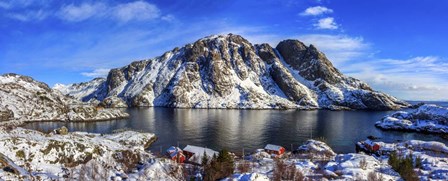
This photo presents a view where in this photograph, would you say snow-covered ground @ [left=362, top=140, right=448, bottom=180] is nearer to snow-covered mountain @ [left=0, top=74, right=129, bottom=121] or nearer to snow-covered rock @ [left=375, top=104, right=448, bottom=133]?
snow-covered rock @ [left=375, top=104, right=448, bottom=133]

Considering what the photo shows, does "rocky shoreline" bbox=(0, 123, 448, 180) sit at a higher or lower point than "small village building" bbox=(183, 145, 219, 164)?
higher

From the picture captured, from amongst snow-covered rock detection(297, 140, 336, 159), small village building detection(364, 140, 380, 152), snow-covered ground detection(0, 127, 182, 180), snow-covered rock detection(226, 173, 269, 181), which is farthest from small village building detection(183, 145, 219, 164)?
small village building detection(364, 140, 380, 152)

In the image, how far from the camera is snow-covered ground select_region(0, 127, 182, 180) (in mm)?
41344

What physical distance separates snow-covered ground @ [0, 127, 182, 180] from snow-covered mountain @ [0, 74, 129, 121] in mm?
123369

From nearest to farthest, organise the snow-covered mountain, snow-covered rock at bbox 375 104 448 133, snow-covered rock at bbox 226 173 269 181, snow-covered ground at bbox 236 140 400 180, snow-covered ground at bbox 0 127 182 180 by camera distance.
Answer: snow-covered rock at bbox 226 173 269 181
snow-covered ground at bbox 0 127 182 180
snow-covered ground at bbox 236 140 400 180
snow-covered rock at bbox 375 104 448 133
the snow-covered mountain

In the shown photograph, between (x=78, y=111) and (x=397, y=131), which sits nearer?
(x=397, y=131)

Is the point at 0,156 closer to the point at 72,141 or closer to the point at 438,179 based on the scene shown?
the point at 72,141

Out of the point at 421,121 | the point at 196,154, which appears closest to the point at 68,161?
the point at 196,154

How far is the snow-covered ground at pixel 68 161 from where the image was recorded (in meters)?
41.3

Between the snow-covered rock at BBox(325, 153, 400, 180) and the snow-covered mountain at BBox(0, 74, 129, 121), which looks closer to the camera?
the snow-covered rock at BBox(325, 153, 400, 180)

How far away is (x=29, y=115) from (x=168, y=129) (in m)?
83.5

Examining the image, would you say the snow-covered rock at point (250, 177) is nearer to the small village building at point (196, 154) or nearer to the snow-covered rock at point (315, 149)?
the small village building at point (196, 154)

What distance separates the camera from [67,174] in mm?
43312

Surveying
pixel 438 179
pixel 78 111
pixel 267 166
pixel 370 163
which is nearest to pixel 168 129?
pixel 78 111
